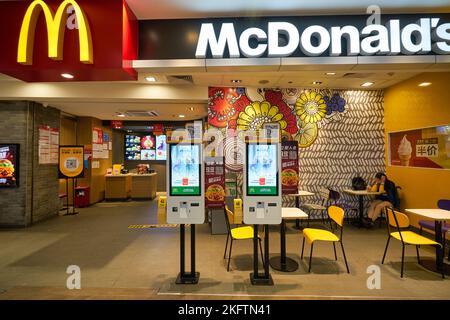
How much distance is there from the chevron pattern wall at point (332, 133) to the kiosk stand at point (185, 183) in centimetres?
338

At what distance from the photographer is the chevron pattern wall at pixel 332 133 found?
19.5 ft

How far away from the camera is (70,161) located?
6.77m

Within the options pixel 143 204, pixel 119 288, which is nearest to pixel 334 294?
pixel 119 288

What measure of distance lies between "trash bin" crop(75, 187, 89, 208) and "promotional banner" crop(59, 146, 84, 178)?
3.98 feet

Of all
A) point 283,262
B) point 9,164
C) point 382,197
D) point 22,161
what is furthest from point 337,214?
point 9,164

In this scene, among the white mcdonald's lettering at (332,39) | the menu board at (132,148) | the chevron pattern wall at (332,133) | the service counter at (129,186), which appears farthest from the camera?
the menu board at (132,148)

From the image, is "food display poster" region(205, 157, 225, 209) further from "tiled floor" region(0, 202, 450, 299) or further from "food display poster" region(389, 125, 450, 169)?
"food display poster" region(389, 125, 450, 169)

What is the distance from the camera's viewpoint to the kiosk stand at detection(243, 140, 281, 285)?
2.85m

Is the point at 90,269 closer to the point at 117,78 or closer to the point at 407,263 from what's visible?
the point at 117,78

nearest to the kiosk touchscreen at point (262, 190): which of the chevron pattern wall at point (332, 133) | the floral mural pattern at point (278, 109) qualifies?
the floral mural pattern at point (278, 109)

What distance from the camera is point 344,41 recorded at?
131 inches

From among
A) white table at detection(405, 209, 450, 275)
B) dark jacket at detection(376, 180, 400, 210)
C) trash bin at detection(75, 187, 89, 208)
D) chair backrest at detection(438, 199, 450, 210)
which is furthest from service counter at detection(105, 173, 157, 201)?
chair backrest at detection(438, 199, 450, 210)

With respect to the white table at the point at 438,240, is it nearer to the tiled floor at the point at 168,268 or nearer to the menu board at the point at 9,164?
the tiled floor at the point at 168,268

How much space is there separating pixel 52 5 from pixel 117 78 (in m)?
1.11
